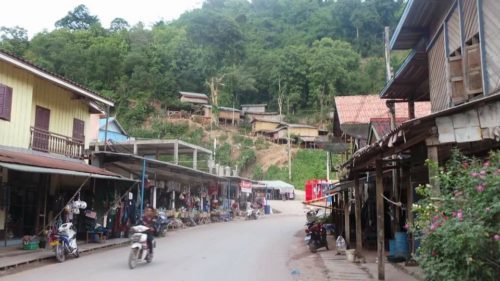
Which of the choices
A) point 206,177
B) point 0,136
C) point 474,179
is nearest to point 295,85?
point 206,177

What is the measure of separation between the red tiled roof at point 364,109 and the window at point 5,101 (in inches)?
563

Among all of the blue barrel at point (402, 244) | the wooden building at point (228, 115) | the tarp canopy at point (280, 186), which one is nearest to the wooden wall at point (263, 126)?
the wooden building at point (228, 115)

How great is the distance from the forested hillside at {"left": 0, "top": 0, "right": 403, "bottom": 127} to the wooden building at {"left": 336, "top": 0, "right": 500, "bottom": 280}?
190 ft

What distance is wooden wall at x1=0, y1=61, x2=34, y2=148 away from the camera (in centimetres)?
1539

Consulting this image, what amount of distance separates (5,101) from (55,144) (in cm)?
339

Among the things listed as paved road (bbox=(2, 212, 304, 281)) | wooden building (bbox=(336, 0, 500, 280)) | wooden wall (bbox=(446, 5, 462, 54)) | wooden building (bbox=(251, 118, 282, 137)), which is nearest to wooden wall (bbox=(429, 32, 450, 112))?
wooden building (bbox=(336, 0, 500, 280))

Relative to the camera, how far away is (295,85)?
7725 centimetres

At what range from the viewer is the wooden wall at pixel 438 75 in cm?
986

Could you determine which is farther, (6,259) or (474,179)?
(6,259)

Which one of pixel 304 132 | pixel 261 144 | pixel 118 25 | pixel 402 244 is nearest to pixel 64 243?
pixel 402 244

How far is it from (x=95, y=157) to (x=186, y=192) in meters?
11.0

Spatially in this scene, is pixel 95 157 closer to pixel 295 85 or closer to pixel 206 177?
pixel 206 177

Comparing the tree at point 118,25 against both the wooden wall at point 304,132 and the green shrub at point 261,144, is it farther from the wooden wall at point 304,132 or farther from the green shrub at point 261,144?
the wooden wall at point 304,132

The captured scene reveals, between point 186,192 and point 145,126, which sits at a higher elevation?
point 145,126
